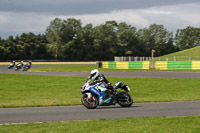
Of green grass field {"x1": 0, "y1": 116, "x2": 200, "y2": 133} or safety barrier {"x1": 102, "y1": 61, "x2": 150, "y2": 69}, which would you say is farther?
safety barrier {"x1": 102, "y1": 61, "x2": 150, "y2": 69}

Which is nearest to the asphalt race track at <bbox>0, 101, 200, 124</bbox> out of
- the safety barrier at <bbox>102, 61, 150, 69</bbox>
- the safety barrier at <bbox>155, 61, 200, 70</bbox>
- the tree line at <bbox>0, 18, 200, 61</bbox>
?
the safety barrier at <bbox>155, 61, 200, 70</bbox>

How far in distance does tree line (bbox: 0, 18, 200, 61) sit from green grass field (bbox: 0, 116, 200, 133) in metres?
79.9

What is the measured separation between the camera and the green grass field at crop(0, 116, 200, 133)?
7.93 m

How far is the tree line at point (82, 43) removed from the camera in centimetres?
10000

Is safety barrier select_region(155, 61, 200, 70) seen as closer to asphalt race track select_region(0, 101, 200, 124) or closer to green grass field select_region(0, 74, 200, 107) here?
green grass field select_region(0, 74, 200, 107)

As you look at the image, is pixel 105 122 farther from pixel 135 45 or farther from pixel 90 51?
pixel 135 45

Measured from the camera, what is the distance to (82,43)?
110 meters

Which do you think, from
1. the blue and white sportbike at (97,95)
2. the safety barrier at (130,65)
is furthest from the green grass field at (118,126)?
the safety barrier at (130,65)

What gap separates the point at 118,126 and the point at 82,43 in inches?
4019

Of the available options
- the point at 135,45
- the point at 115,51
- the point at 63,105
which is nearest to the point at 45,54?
Answer: the point at 115,51

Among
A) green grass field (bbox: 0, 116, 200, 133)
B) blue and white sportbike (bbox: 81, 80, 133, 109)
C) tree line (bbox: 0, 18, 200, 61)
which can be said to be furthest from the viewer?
tree line (bbox: 0, 18, 200, 61)

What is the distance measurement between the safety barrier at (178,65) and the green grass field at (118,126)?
3259 centimetres

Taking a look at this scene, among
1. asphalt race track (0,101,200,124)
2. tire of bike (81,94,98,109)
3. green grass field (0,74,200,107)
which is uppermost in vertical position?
tire of bike (81,94,98,109)

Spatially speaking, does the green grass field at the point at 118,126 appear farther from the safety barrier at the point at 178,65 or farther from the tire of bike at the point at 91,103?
the safety barrier at the point at 178,65
